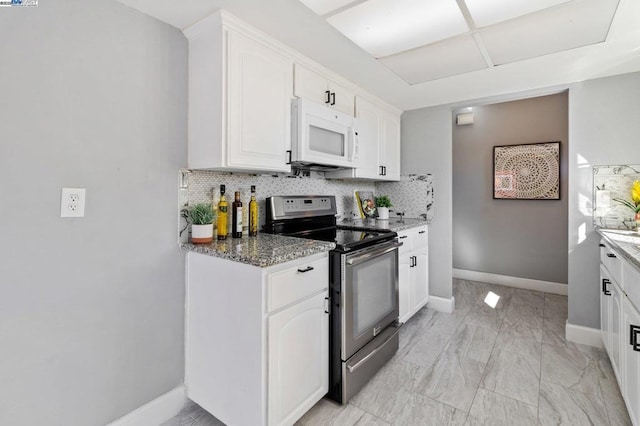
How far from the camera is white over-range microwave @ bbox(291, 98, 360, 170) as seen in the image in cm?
199

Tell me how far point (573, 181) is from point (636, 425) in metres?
1.83

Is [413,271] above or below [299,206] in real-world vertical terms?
below

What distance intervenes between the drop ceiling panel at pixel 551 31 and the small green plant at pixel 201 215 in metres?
1.85

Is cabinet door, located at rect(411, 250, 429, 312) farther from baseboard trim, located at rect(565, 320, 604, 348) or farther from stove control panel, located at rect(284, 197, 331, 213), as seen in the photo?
baseboard trim, located at rect(565, 320, 604, 348)

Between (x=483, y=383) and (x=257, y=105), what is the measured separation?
7.25ft

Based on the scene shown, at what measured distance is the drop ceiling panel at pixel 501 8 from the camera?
1.45 meters

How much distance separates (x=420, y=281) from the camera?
2990 mm

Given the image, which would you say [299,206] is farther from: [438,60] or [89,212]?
[438,60]

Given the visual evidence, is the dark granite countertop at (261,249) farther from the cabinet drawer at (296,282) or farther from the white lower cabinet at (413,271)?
the white lower cabinet at (413,271)

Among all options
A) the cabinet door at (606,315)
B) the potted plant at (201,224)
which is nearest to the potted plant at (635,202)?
the cabinet door at (606,315)

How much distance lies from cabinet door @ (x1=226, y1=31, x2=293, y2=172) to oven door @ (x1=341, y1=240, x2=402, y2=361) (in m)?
0.77

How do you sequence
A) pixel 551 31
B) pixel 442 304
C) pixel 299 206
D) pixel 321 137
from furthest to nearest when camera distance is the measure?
pixel 442 304, pixel 299 206, pixel 321 137, pixel 551 31

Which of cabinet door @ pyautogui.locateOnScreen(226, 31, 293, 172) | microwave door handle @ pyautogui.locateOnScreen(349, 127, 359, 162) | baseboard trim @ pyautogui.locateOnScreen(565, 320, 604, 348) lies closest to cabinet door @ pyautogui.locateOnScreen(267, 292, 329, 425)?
cabinet door @ pyautogui.locateOnScreen(226, 31, 293, 172)

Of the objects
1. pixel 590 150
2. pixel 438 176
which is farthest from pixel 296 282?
pixel 590 150
